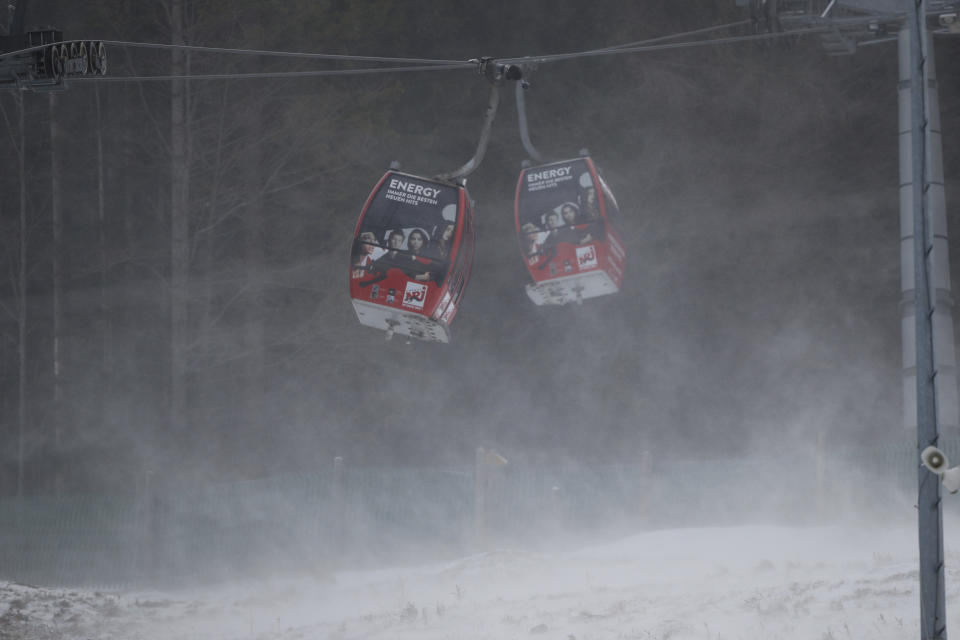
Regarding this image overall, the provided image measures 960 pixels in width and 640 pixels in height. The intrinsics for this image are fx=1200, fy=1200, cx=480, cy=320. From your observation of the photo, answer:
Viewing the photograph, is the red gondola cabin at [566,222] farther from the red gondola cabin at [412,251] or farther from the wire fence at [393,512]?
the wire fence at [393,512]

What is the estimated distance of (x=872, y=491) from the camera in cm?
1972

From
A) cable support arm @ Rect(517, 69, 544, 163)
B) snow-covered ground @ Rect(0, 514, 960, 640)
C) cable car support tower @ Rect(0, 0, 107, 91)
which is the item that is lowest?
snow-covered ground @ Rect(0, 514, 960, 640)

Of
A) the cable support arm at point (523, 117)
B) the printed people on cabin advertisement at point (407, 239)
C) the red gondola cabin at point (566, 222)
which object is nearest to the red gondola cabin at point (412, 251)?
the printed people on cabin advertisement at point (407, 239)

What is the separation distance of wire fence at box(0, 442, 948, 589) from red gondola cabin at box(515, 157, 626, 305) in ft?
26.4

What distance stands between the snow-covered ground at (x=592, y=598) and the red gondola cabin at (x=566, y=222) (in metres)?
4.22

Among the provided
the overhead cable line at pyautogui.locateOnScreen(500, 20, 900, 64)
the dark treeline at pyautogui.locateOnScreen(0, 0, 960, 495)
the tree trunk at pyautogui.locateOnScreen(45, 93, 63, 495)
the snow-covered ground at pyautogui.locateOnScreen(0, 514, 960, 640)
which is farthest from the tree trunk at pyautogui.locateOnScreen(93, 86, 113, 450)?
the overhead cable line at pyautogui.locateOnScreen(500, 20, 900, 64)

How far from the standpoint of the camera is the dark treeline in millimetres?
34375

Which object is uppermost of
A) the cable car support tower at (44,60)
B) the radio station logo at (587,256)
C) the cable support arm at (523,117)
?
the cable car support tower at (44,60)

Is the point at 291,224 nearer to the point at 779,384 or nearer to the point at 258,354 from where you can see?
the point at 258,354

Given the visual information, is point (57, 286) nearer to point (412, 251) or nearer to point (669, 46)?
point (412, 251)

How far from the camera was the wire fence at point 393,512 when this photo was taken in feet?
70.0

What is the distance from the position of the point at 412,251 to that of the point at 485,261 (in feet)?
Answer: 83.5

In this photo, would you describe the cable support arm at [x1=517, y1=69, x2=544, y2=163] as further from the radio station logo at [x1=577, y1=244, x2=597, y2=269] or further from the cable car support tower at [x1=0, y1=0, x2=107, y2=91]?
the cable car support tower at [x1=0, y1=0, x2=107, y2=91]

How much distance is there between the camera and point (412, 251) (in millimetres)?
13477
